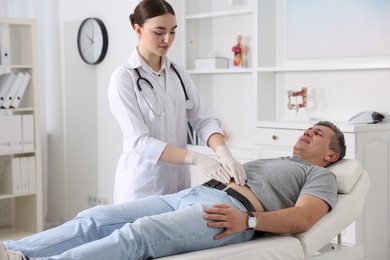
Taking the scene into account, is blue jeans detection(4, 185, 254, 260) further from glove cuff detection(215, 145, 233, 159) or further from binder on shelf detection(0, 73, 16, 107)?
binder on shelf detection(0, 73, 16, 107)

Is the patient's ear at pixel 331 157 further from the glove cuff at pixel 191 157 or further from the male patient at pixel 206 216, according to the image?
the glove cuff at pixel 191 157

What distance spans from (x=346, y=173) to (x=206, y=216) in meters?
0.69

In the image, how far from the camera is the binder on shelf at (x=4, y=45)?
430cm

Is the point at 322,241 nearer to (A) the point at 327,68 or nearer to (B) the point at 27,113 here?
(A) the point at 327,68

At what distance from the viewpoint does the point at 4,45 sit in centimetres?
432

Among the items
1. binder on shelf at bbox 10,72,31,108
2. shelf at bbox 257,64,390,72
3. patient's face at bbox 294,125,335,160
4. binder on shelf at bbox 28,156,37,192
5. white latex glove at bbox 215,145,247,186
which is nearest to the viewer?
white latex glove at bbox 215,145,247,186

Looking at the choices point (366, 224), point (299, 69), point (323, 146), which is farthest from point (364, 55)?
point (323, 146)

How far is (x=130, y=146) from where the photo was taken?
2707 millimetres

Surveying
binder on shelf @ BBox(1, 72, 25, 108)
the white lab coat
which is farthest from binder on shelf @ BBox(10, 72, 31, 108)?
the white lab coat

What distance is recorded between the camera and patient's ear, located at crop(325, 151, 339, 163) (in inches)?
107

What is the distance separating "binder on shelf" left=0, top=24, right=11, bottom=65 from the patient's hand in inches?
102

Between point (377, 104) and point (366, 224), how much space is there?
Result: 725mm

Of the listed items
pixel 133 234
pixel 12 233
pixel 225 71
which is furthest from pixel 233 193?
pixel 12 233

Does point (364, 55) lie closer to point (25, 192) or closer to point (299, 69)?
point (299, 69)
